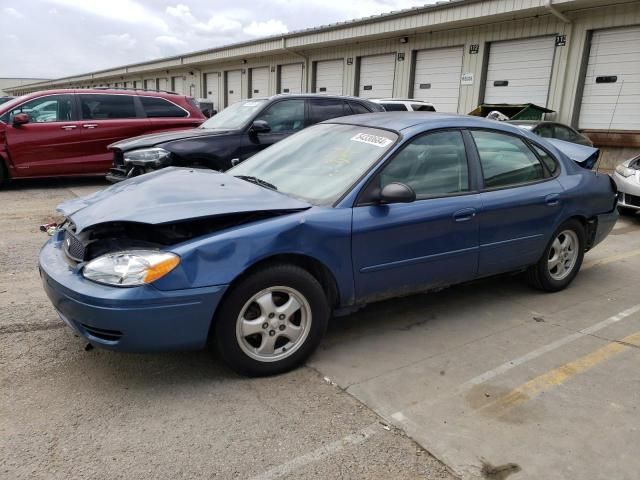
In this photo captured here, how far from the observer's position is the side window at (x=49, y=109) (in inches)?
357

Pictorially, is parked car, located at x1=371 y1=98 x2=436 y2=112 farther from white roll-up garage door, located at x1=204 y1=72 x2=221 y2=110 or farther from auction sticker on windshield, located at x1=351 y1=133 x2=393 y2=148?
white roll-up garage door, located at x1=204 y1=72 x2=221 y2=110

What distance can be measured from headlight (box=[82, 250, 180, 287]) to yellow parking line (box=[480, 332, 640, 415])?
188cm

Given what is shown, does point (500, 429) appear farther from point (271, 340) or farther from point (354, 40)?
point (354, 40)

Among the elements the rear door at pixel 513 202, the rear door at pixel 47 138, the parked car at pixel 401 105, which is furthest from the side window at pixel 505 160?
the parked car at pixel 401 105

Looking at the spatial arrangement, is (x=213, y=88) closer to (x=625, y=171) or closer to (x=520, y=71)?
(x=520, y=71)

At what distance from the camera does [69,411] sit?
2.79 metres

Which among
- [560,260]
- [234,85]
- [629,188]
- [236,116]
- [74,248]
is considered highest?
[234,85]

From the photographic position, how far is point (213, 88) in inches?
A: 1160

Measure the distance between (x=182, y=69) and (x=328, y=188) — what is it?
104 ft

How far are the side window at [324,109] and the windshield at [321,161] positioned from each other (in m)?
3.92

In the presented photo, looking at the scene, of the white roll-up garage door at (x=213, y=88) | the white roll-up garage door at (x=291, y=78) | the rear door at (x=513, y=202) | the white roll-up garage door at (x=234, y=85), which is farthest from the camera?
the white roll-up garage door at (x=213, y=88)

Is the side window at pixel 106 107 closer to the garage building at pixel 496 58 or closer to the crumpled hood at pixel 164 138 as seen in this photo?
the crumpled hood at pixel 164 138

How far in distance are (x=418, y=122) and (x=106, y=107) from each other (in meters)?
7.61

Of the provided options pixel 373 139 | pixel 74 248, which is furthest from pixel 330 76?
pixel 74 248
